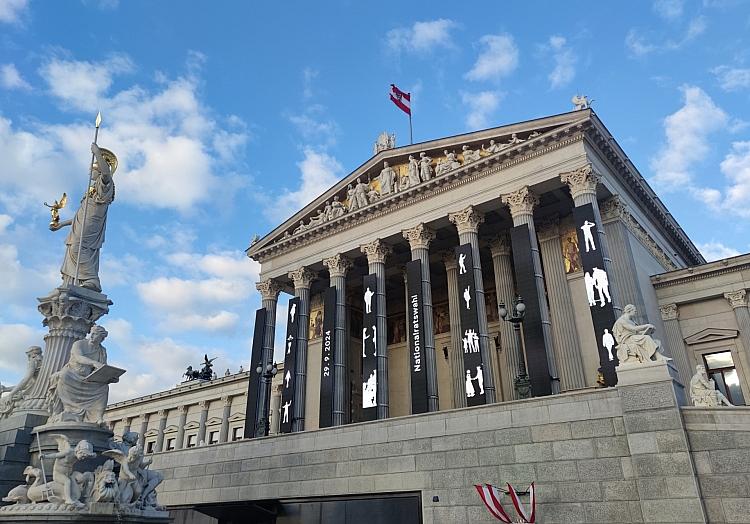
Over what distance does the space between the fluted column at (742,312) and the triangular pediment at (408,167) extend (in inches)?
423

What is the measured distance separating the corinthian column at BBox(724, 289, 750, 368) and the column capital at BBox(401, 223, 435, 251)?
14.0m

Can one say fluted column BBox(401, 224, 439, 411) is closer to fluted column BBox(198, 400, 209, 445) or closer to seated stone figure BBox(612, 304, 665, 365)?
seated stone figure BBox(612, 304, 665, 365)

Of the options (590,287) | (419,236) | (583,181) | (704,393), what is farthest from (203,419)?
(704,393)

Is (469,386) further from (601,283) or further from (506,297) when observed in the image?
(601,283)

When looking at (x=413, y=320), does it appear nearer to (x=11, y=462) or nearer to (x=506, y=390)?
(x=506, y=390)

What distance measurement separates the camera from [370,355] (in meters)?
27.5

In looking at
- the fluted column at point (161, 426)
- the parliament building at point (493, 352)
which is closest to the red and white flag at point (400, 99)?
the parliament building at point (493, 352)

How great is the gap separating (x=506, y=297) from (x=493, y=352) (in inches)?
201

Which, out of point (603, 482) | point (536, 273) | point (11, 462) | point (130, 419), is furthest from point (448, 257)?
point (130, 419)

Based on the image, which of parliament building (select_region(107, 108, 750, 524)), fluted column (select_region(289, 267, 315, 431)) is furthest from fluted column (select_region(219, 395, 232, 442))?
fluted column (select_region(289, 267, 315, 431))

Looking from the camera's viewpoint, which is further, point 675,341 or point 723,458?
point 675,341

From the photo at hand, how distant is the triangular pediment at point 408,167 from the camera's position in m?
25.9

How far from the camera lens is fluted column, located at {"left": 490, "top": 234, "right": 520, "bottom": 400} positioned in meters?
26.1

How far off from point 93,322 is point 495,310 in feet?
74.5
